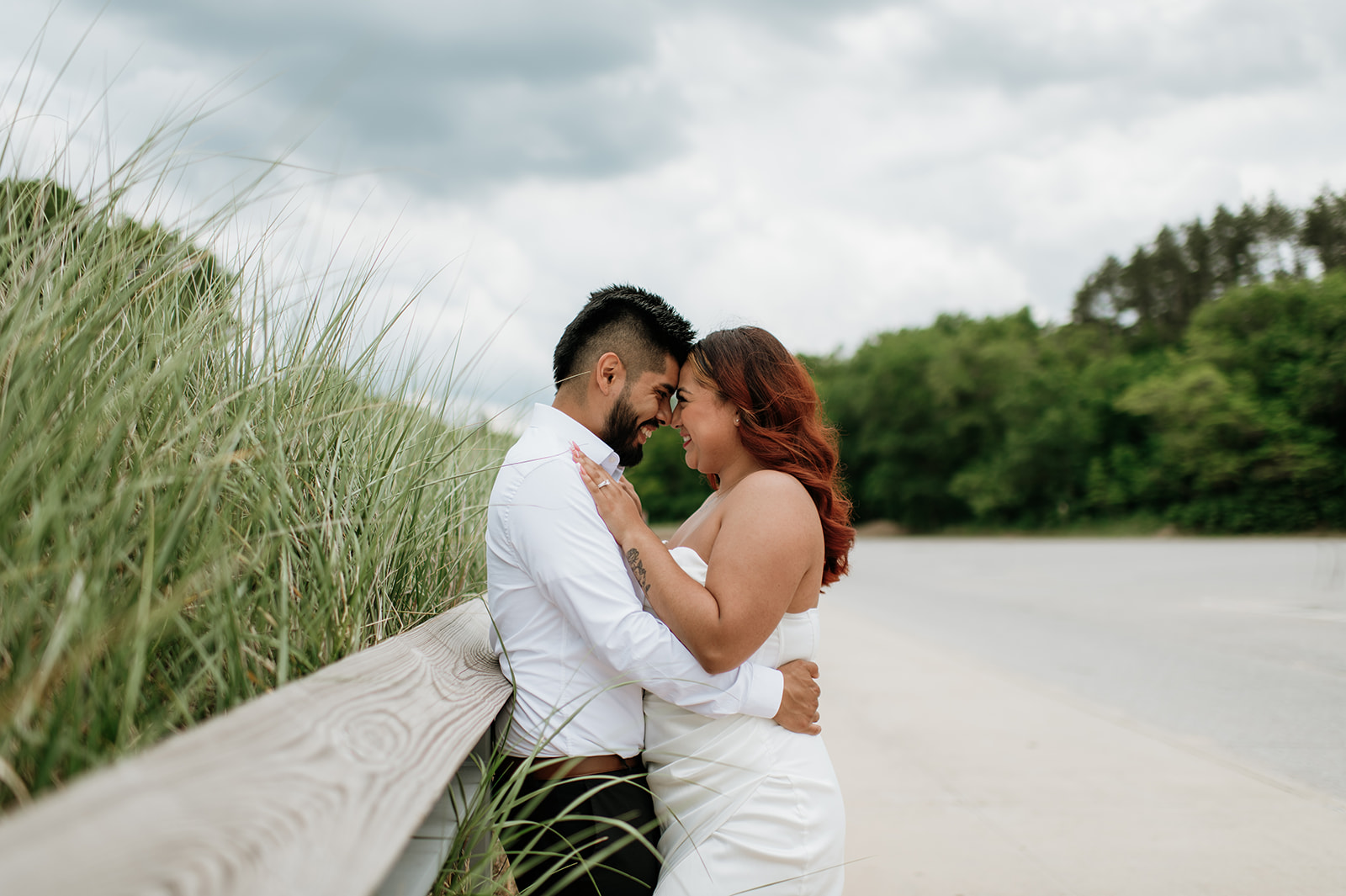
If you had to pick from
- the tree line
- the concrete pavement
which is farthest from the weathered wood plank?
the tree line

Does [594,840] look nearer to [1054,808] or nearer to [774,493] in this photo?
[774,493]

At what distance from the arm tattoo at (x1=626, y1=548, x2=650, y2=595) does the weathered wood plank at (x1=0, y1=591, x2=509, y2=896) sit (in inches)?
34.2

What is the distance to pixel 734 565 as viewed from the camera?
A: 7.43 ft

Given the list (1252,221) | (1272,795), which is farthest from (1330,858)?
(1252,221)

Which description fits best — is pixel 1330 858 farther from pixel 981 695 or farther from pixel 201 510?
pixel 201 510

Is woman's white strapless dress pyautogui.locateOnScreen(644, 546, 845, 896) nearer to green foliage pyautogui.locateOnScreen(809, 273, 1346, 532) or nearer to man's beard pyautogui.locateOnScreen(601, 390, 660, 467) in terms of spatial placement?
man's beard pyautogui.locateOnScreen(601, 390, 660, 467)

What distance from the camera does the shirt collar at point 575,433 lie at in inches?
98.3

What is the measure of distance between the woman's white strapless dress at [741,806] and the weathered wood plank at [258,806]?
103 centimetres

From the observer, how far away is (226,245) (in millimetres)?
2400

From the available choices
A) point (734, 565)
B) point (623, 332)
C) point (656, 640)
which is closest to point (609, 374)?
point (623, 332)

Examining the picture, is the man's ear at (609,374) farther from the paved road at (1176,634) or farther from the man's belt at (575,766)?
the paved road at (1176,634)

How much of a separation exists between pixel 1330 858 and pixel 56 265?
193 inches

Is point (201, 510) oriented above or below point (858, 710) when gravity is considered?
above

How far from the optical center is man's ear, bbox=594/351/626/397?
8.50ft
